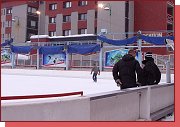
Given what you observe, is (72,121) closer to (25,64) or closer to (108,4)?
(25,64)

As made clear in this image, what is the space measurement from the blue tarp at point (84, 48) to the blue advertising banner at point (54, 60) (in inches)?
32.5

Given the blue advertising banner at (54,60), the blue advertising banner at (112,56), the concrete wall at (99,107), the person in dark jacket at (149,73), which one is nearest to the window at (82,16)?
the blue advertising banner at (54,60)

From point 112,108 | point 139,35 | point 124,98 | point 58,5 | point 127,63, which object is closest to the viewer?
point 112,108

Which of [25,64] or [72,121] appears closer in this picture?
[72,121]

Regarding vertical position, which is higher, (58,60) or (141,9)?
(141,9)

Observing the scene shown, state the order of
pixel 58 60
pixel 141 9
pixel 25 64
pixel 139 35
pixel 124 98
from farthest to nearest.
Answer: pixel 141 9
pixel 25 64
pixel 58 60
pixel 139 35
pixel 124 98

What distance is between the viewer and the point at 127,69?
576cm

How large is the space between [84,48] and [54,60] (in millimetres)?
2682

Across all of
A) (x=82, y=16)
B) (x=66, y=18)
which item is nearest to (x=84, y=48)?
(x=82, y=16)

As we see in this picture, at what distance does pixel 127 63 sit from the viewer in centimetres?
578

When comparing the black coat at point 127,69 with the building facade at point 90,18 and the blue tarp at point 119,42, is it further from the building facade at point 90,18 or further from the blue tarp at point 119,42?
the building facade at point 90,18

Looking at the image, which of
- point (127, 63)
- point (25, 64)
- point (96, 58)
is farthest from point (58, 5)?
point (127, 63)

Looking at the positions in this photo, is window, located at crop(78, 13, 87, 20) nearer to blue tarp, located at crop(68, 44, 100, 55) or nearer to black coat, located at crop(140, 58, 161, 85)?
blue tarp, located at crop(68, 44, 100, 55)

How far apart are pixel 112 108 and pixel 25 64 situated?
22235mm
